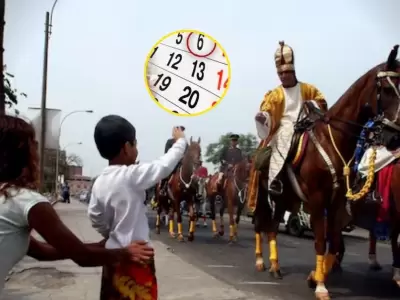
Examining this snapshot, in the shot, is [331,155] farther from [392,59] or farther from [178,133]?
[178,133]

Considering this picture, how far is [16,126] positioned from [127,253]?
0.87 m

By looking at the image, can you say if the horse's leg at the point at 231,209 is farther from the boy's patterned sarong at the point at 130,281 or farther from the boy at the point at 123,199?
the boy's patterned sarong at the point at 130,281

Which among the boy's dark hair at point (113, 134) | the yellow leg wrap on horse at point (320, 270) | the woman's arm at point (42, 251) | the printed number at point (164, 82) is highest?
the printed number at point (164, 82)

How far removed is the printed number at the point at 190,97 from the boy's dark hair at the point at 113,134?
958 millimetres

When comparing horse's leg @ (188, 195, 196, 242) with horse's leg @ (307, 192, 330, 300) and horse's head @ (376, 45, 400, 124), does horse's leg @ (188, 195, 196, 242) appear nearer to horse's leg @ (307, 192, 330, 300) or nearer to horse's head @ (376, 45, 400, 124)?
horse's leg @ (307, 192, 330, 300)

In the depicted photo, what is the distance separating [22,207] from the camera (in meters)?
2.73

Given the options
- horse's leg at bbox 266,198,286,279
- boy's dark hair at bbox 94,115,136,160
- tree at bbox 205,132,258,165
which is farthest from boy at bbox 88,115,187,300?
tree at bbox 205,132,258,165

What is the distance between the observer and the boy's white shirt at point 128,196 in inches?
138

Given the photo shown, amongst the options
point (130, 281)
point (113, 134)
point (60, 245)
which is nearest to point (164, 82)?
point (113, 134)

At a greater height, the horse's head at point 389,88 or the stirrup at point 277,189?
the horse's head at point 389,88

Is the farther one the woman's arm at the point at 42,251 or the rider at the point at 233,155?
the rider at the point at 233,155

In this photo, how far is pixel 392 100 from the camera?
693cm
